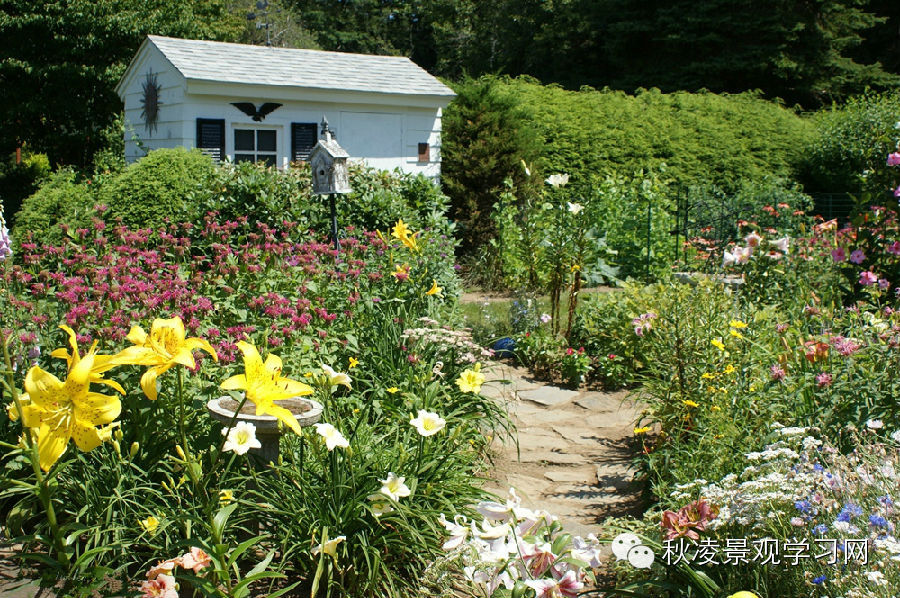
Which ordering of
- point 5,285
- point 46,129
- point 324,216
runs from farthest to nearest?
1. point 46,129
2. point 324,216
3. point 5,285

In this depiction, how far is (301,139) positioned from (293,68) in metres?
1.09

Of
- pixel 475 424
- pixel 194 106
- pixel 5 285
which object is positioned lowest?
pixel 475 424

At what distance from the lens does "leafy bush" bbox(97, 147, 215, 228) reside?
8070 millimetres

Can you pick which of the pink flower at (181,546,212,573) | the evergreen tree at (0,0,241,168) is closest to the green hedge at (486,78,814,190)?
the evergreen tree at (0,0,241,168)

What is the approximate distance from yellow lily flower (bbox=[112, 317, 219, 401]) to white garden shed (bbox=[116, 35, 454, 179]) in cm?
862

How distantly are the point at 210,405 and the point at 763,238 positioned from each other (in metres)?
4.08

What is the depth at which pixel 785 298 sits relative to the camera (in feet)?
18.4

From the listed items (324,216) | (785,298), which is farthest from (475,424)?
(324,216)

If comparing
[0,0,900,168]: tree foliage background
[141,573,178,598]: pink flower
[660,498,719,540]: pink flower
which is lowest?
[141,573,178,598]: pink flower

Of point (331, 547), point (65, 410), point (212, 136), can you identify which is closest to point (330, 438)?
point (331, 547)

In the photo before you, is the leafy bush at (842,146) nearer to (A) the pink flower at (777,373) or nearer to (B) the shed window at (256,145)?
(B) the shed window at (256,145)

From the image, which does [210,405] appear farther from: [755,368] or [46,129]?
[46,129]

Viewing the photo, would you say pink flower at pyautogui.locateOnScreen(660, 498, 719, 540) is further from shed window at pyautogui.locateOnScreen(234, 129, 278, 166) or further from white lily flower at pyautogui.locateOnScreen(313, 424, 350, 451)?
shed window at pyautogui.locateOnScreen(234, 129, 278, 166)

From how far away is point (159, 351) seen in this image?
1.96 meters
